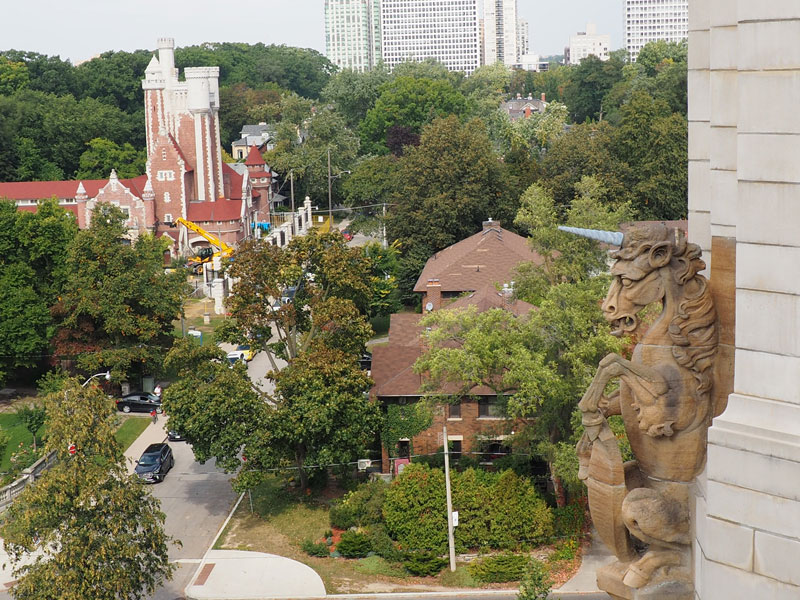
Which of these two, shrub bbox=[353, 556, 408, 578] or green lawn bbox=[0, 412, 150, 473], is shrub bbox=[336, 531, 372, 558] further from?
green lawn bbox=[0, 412, 150, 473]

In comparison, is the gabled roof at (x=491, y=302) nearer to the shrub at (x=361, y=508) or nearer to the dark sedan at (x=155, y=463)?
the shrub at (x=361, y=508)

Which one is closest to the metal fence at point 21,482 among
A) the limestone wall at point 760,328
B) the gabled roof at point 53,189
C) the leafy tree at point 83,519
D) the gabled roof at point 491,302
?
the leafy tree at point 83,519

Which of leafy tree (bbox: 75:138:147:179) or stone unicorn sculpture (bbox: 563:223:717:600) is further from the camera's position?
leafy tree (bbox: 75:138:147:179)

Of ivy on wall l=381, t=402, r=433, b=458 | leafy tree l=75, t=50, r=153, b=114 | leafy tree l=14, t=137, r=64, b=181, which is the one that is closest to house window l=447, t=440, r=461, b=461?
ivy on wall l=381, t=402, r=433, b=458

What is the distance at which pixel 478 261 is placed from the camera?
58.6 meters

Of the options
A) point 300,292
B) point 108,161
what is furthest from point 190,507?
point 108,161

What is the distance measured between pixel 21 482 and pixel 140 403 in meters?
11.0

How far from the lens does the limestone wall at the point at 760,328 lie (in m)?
8.70

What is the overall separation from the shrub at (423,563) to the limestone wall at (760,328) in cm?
2378

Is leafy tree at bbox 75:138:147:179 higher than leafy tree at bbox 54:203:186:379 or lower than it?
higher

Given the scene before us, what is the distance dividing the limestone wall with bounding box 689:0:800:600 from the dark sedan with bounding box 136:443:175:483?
32.9 metres

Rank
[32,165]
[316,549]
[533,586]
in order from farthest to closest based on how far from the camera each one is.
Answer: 1. [32,165]
2. [316,549]
3. [533,586]

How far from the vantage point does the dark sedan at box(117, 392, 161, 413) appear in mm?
49781

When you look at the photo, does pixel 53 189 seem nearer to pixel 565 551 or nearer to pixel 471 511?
pixel 471 511
